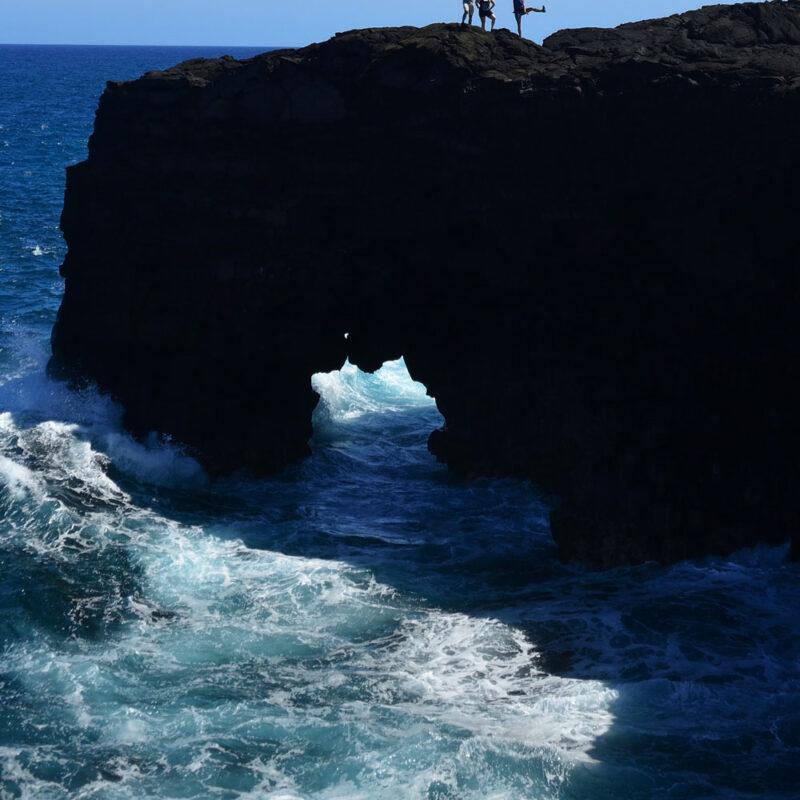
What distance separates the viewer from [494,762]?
18969mm

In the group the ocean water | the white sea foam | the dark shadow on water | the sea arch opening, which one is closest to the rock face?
the dark shadow on water

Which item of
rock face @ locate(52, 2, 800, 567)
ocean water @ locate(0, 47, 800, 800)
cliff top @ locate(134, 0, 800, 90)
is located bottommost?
ocean water @ locate(0, 47, 800, 800)

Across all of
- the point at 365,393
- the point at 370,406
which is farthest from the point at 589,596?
the point at 365,393

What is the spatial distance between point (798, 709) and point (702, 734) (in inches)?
69.7

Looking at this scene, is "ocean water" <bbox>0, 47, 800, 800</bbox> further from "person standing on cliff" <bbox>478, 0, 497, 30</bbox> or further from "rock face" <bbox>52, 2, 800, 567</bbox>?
"person standing on cliff" <bbox>478, 0, 497, 30</bbox>

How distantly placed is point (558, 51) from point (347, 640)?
14072 mm

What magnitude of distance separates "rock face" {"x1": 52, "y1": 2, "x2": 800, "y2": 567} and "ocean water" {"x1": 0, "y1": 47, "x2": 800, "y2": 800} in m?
1.24

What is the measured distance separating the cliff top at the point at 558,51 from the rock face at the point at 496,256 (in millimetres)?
68

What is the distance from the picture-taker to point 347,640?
2302 cm

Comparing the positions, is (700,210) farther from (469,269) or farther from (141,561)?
(141,561)

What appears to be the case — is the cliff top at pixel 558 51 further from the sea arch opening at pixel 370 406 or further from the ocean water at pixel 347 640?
the ocean water at pixel 347 640

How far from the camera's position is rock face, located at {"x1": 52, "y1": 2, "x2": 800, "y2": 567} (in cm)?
2559

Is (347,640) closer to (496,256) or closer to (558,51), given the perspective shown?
(496,256)

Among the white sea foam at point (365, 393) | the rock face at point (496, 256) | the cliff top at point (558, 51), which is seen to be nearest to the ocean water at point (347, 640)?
the rock face at point (496, 256)
